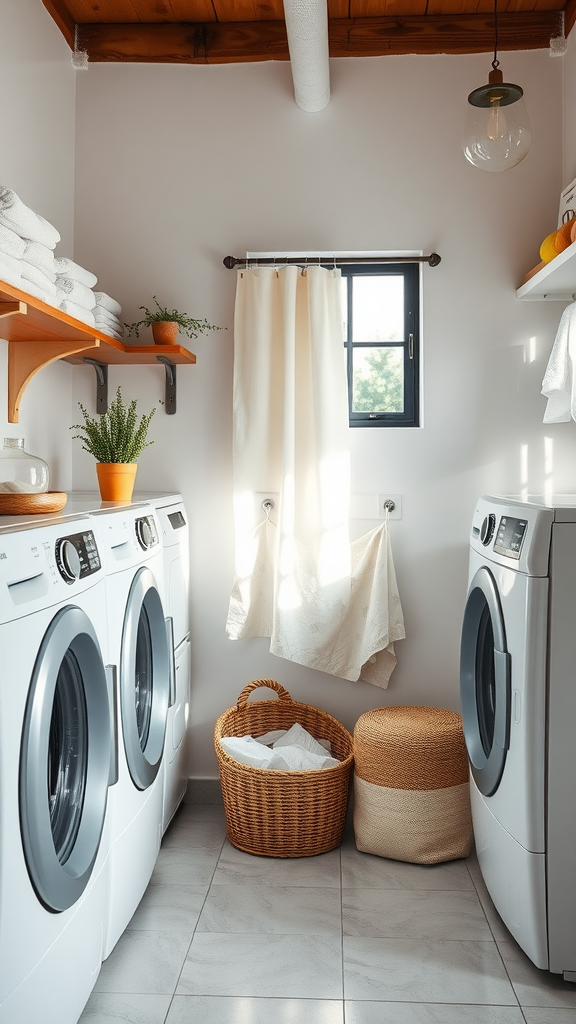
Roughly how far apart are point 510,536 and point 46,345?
1409 mm

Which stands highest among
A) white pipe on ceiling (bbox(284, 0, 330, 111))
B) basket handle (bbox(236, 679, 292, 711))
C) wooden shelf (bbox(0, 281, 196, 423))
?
white pipe on ceiling (bbox(284, 0, 330, 111))

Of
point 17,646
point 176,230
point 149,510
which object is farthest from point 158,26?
point 17,646

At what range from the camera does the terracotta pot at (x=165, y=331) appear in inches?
99.6

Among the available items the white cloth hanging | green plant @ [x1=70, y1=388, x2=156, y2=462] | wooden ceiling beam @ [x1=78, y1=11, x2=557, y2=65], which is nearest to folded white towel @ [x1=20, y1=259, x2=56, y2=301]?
green plant @ [x1=70, y1=388, x2=156, y2=462]

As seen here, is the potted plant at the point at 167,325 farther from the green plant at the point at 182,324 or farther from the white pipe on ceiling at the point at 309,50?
the white pipe on ceiling at the point at 309,50

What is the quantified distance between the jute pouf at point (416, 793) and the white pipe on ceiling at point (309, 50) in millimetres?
2048

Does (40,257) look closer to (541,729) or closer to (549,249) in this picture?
(549,249)

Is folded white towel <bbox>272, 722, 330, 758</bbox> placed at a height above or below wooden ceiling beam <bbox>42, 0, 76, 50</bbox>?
below

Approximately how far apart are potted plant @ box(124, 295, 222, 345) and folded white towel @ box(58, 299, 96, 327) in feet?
0.83

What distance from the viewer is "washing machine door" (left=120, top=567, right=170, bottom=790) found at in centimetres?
180

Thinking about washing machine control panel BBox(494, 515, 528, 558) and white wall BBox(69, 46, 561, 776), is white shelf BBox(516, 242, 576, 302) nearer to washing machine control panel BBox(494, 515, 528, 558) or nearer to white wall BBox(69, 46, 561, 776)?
white wall BBox(69, 46, 561, 776)

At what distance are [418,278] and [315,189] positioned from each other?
473 millimetres

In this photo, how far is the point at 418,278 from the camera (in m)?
2.71

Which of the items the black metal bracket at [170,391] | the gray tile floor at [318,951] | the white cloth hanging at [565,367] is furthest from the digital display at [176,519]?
the white cloth hanging at [565,367]
